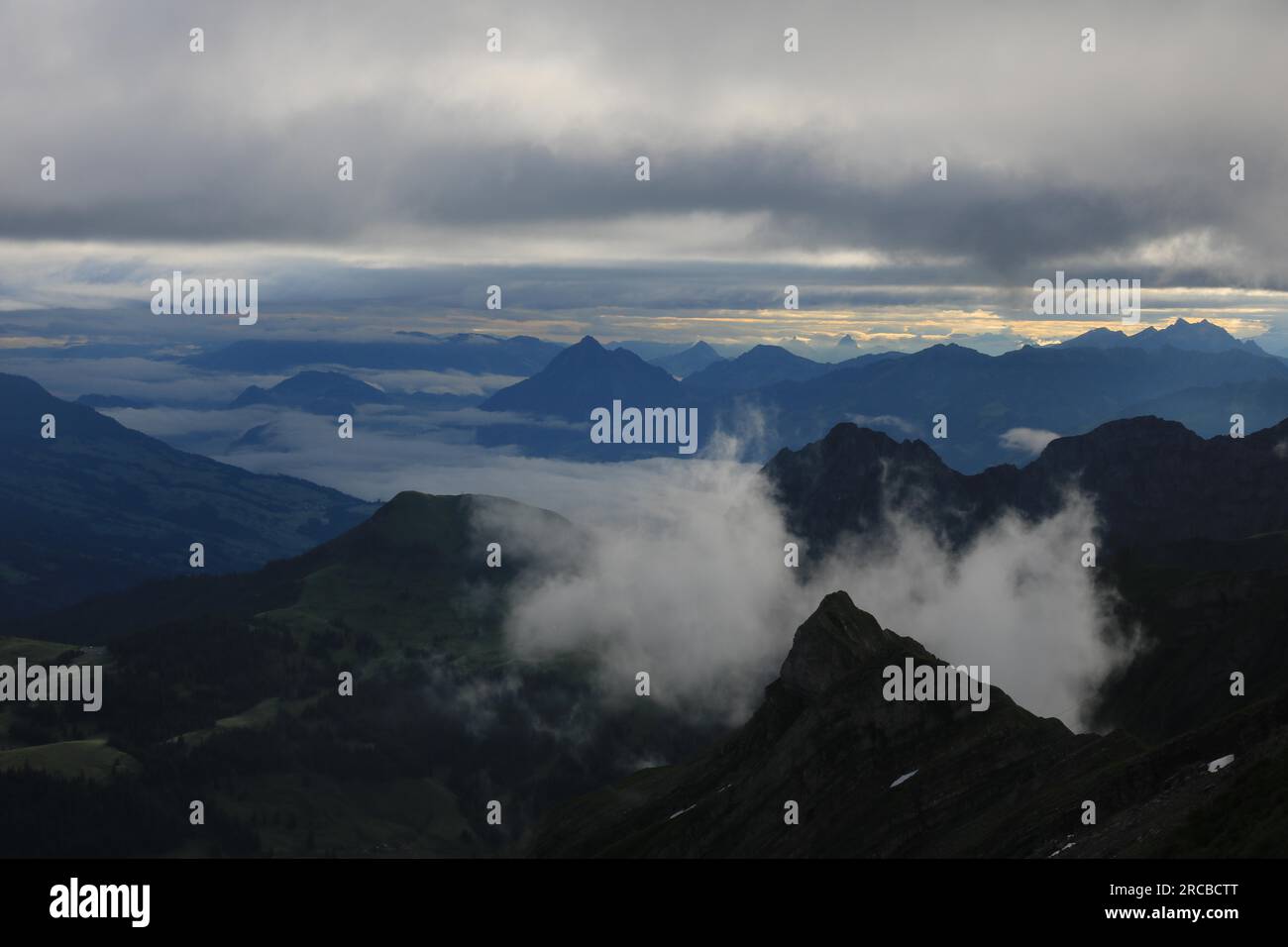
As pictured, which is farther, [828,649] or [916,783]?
[828,649]

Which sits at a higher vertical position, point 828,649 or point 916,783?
point 828,649

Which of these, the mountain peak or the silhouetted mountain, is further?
the mountain peak

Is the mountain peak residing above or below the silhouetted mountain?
above

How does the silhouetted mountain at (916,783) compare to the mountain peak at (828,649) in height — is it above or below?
below

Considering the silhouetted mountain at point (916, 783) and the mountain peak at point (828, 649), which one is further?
the mountain peak at point (828, 649)
